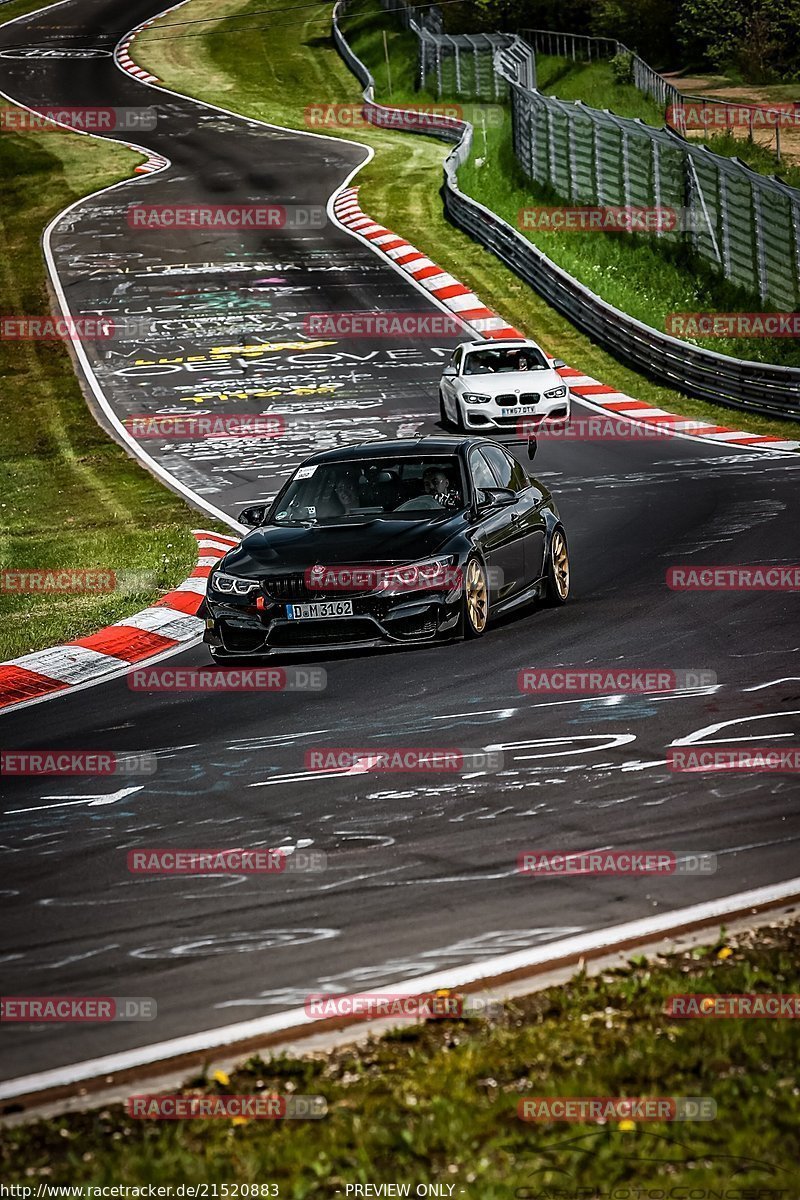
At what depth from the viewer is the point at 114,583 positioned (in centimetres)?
1556

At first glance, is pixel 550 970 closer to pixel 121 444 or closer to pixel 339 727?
pixel 339 727

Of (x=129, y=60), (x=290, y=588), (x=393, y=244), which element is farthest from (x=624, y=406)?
(x=129, y=60)

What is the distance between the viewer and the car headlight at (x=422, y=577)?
11578 mm

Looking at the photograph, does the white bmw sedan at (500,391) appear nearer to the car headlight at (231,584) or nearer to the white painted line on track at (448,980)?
the car headlight at (231,584)

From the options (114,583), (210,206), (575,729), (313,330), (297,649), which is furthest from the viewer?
(210,206)

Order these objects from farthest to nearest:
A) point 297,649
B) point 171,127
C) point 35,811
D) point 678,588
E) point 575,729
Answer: point 171,127, point 678,588, point 297,649, point 575,729, point 35,811

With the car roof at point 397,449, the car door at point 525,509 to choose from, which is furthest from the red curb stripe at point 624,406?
the car roof at point 397,449

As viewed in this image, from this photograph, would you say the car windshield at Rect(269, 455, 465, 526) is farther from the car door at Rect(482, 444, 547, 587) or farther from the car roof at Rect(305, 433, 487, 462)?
the car door at Rect(482, 444, 547, 587)

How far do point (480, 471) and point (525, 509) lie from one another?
0.48m

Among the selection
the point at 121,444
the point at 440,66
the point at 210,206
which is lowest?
the point at 121,444

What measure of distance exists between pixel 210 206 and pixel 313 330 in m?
12.1

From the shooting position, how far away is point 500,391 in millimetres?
24531

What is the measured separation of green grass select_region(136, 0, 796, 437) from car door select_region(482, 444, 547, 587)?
11216 millimetres

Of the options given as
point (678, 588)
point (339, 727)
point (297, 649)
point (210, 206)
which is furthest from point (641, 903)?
point (210, 206)
